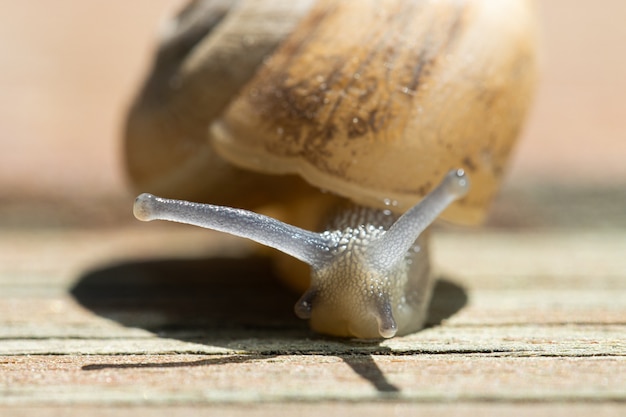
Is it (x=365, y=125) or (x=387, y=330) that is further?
(x=365, y=125)

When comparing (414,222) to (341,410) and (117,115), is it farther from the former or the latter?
(117,115)

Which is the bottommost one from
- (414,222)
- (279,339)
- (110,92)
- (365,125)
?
(279,339)

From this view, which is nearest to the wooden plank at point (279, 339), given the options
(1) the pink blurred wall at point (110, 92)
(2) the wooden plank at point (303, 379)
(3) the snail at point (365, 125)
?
(2) the wooden plank at point (303, 379)

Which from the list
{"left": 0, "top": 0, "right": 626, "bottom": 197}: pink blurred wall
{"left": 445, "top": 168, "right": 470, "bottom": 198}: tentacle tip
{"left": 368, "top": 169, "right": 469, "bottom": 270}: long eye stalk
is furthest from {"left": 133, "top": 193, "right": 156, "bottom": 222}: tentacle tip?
{"left": 0, "top": 0, "right": 626, "bottom": 197}: pink blurred wall

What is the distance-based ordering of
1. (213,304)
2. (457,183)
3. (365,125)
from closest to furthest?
(457,183) < (365,125) < (213,304)

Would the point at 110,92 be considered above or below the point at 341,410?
above

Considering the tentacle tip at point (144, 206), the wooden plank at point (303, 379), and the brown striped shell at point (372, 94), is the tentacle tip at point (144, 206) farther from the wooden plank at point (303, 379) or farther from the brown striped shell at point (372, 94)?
the brown striped shell at point (372, 94)

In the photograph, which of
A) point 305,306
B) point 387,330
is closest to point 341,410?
point 387,330
